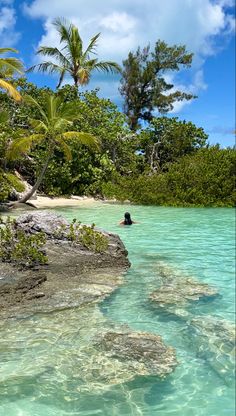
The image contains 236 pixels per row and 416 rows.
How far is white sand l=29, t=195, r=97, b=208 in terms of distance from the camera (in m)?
23.0

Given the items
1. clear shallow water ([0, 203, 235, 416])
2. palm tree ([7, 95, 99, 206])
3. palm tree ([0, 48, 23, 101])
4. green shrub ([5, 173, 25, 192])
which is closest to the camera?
clear shallow water ([0, 203, 235, 416])

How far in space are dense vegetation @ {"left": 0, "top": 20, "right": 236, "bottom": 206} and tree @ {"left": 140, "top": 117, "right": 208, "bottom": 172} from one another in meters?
0.07

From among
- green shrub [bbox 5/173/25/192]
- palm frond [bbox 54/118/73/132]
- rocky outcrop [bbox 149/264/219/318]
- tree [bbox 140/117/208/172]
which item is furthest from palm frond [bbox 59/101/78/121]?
rocky outcrop [bbox 149/264/219/318]

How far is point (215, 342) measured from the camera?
5.47 m

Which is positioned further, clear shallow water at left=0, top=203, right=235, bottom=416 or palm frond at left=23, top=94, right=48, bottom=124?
palm frond at left=23, top=94, right=48, bottom=124

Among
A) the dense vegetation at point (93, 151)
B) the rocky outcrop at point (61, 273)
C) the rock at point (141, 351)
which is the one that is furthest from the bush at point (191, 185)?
the rock at point (141, 351)

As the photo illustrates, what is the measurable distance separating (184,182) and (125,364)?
19871 millimetres

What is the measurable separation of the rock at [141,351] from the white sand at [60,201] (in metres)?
16.9

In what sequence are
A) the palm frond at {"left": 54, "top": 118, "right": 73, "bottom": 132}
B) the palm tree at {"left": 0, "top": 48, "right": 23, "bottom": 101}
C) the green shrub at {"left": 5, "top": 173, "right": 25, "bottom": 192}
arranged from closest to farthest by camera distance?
the palm tree at {"left": 0, "top": 48, "right": 23, "bottom": 101} < the palm frond at {"left": 54, "top": 118, "right": 73, "bottom": 132} < the green shrub at {"left": 5, "top": 173, "right": 25, "bottom": 192}

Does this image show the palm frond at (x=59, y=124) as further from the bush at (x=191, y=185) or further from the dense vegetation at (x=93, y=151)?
the bush at (x=191, y=185)

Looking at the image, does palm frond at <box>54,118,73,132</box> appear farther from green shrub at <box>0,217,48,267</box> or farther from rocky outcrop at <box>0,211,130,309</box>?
green shrub at <box>0,217,48,267</box>

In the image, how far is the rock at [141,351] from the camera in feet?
15.8

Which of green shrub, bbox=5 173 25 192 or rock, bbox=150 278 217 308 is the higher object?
green shrub, bbox=5 173 25 192

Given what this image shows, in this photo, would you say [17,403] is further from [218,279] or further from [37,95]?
[37,95]
